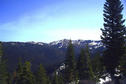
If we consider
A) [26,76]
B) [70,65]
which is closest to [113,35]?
[26,76]

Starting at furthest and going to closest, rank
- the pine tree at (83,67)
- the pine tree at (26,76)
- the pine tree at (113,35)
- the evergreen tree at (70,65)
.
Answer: the evergreen tree at (70,65) → the pine tree at (83,67) → the pine tree at (26,76) → the pine tree at (113,35)

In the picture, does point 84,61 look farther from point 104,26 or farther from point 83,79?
point 104,26

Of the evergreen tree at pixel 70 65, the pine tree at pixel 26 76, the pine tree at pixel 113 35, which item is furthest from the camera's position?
the evergreen tree at pixel 70 65

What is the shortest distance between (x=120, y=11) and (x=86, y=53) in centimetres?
2892

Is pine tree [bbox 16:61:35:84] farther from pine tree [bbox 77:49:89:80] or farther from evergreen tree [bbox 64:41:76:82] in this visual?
pine tree [bbox 77:49:89:80]

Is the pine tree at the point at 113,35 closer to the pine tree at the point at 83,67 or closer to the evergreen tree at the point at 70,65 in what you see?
the pine tree at the point at 83,67

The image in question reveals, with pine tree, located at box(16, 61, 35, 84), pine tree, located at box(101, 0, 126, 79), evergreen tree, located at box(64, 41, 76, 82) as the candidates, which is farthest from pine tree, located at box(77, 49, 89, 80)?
pine tree, located at box(101, 0, 126, 79)

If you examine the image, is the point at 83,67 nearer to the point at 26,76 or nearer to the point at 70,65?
the point at 70,65

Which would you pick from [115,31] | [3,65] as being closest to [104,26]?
[115,31]

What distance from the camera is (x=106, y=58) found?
3944cm

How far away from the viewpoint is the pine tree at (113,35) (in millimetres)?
39031

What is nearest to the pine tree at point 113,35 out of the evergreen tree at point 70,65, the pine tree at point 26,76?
the pine tree at point 26,76

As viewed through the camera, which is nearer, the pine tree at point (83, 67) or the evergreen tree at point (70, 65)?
the pine tree at point (83, 67)

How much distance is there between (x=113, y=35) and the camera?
39.5m
